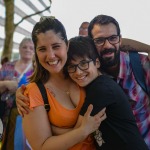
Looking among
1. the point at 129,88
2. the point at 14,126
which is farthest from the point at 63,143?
the point at 14,126

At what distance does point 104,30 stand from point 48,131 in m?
0.95

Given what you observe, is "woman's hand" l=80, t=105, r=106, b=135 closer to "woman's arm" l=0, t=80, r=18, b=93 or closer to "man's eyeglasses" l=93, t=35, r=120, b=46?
"man's eyeglasses" l=93, t=35, r=120, b=46

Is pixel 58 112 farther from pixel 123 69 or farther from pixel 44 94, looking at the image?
pixel 123 69

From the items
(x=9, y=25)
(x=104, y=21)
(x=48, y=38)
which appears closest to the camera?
(x=48, y=38)

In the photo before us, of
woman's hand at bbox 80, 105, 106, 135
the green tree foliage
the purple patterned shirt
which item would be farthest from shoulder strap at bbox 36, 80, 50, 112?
the green tree foliage

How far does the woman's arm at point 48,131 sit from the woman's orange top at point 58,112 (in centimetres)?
4

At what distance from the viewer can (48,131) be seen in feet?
6.04

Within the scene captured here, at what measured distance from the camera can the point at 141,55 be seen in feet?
7.73

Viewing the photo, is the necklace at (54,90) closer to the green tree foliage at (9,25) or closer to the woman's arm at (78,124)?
the woman's arm at (78,124)

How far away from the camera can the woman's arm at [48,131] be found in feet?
5.82

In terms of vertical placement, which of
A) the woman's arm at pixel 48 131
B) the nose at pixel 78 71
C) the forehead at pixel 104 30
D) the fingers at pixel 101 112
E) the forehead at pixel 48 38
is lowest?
the woman's arm at pixel 48 131

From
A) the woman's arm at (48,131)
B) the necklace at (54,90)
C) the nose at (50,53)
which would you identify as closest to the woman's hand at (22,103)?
the woman's arm at (48,131)

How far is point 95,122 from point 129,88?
0.56m

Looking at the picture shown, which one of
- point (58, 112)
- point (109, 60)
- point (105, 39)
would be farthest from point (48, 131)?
point (105, 39)
